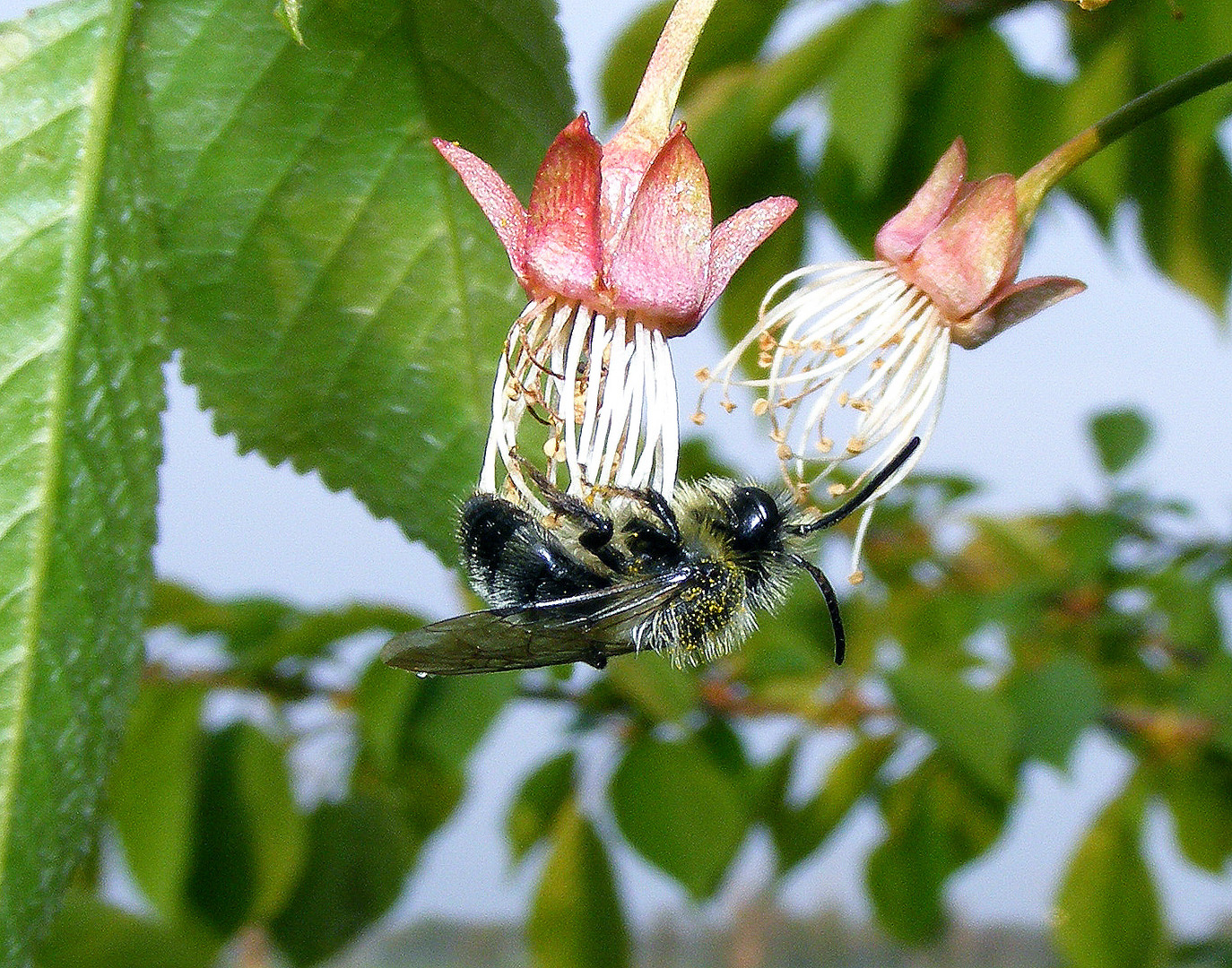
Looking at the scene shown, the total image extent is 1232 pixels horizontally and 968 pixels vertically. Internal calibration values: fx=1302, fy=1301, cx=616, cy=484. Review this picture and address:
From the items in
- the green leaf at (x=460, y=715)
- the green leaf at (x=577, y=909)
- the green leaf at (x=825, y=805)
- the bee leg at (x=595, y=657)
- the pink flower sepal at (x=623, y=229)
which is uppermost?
the pink flower sepal at (x=623, y=229)

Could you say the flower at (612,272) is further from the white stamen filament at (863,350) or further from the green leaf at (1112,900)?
the green leaf at (1112,900)

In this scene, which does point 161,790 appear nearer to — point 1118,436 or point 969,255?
point 969,255

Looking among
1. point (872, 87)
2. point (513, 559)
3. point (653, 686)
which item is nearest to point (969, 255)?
point (513, 559)

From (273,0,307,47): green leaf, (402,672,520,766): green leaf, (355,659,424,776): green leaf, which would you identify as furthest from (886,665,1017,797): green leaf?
(273,0,307,47): green leaf

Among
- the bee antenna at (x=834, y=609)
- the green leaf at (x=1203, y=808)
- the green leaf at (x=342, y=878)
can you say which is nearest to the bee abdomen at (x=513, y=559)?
the bee antenna at (x=834, y=609)

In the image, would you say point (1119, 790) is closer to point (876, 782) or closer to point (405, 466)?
point (876, 782)

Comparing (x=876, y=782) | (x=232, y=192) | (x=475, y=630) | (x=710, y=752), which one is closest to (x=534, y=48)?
(x=232, y=192)
